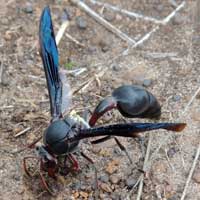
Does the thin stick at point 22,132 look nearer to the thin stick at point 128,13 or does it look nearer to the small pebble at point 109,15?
the small pebble at point 109,15

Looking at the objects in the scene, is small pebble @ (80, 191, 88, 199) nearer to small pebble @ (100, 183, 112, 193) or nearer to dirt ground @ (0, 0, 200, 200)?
dirt ground @ (0, 0, 200, 200)

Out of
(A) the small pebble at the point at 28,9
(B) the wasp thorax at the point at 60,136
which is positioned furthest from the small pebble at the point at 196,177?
(A) the small pebble at the point at 28,9

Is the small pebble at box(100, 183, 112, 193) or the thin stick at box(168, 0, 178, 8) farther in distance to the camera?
the thin stick at box(168, 0, 178, 8)

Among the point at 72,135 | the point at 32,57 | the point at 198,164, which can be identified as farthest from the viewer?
the point at 32,57

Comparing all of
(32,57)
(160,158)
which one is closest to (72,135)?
(160,158)

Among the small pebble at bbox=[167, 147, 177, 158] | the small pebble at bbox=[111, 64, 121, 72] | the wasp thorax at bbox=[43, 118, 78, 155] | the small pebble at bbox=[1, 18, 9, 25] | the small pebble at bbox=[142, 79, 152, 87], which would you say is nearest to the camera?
the wasp thorax at bbox=[43, 118, 78, 155]

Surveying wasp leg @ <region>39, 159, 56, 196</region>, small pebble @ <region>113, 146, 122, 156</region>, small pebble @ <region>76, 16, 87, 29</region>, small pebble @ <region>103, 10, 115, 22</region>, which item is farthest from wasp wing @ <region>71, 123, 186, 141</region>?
small pebble @ <region>103, 10, 115, 22</region>

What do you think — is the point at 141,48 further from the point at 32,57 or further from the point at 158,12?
the point at 32,57
